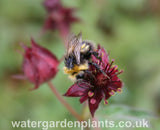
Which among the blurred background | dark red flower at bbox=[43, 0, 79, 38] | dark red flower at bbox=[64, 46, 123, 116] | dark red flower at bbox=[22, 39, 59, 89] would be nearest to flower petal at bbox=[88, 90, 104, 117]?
dark red flower at bbox=[64, 46, 123, 116]

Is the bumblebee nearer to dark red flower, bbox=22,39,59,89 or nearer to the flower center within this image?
the flower center

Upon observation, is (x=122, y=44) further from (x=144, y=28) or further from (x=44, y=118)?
(x=44, y=118)

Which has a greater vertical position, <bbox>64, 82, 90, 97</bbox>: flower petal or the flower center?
the flower center

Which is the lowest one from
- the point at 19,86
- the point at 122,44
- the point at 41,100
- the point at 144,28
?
the point at 41,100

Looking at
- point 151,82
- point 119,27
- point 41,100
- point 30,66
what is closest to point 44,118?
point 41,100

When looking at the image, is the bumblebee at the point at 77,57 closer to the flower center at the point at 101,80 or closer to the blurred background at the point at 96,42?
the flower center at the point at 101,80

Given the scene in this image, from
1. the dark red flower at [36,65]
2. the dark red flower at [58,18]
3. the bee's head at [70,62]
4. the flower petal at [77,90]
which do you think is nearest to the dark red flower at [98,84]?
the flower petal at [77,90]
